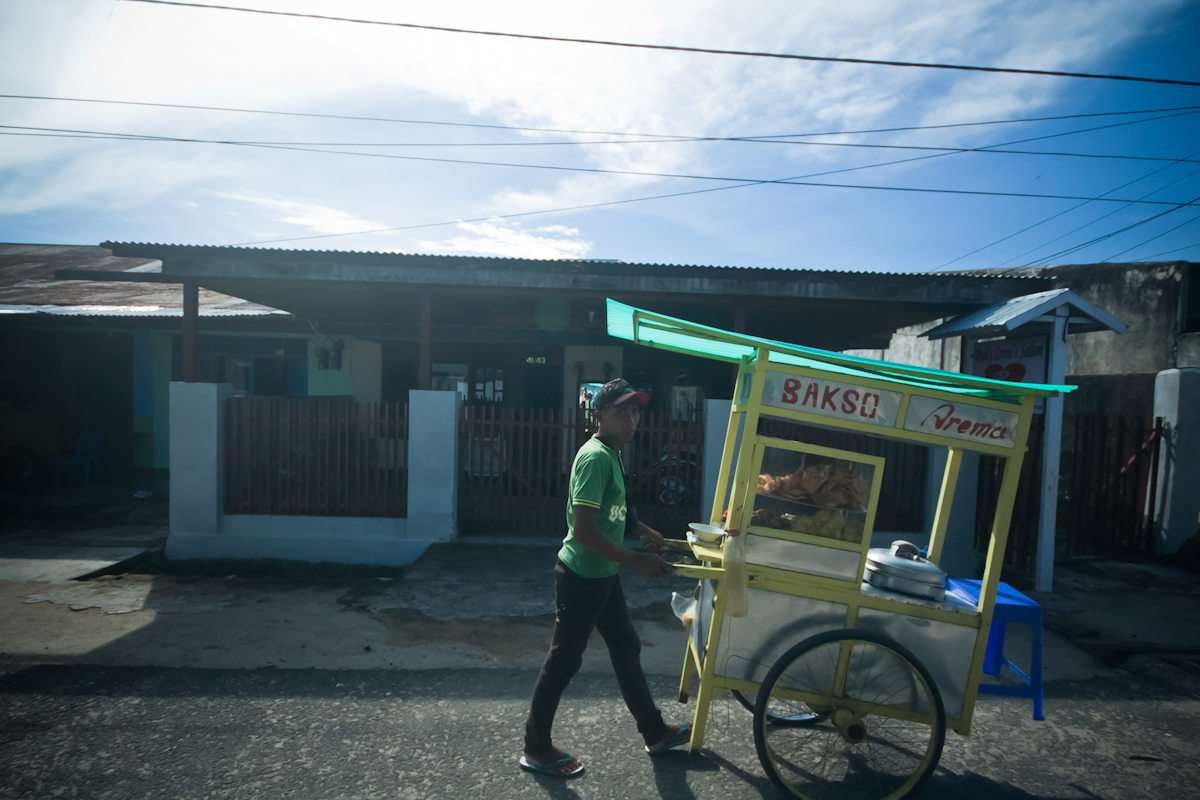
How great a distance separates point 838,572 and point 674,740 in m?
1.20

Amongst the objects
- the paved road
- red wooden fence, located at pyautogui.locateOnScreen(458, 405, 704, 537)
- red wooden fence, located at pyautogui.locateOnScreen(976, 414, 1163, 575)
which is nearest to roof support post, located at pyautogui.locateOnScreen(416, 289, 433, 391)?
red wooden fence, located at pyautogui.locateOnScreen(458, 405, 704, 537)

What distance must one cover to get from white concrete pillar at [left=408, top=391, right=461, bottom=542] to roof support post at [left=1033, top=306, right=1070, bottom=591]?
5993 mm

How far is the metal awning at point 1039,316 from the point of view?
593 centimetres

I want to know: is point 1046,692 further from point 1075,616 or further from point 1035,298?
point 1035,298

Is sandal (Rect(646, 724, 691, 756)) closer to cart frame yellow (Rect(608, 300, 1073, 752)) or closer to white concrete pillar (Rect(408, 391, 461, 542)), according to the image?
cart frame yellow (Rect(608, 300, 1073, 752))

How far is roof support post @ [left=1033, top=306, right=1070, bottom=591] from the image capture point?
6129 mm

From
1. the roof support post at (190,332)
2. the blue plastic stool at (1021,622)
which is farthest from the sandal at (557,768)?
the roof support post at (190,332)

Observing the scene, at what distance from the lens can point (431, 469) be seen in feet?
22.7

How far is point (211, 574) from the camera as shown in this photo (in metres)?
6.41

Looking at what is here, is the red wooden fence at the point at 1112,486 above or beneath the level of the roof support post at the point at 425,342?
beneath

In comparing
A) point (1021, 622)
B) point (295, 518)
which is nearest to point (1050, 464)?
point (1021, 622)

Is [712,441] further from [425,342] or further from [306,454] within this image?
[306,454]

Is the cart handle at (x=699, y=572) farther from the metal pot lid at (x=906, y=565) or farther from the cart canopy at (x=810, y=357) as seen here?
the cart canopy at (x=810, y=357)

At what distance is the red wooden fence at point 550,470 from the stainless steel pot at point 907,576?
4.13m
